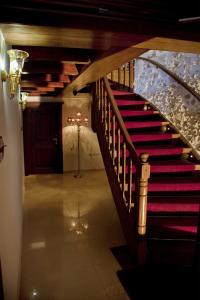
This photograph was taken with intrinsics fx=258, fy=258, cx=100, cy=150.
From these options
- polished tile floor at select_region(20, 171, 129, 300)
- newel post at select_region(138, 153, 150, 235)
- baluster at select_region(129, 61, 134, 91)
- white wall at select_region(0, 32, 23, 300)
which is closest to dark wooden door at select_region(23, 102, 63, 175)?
polished tile floor at select_region(20, 171, 129, 300)

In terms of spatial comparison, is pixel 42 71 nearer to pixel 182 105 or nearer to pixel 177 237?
pixel 182 105

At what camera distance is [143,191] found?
2.63 meters

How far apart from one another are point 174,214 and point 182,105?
1783 millimetres

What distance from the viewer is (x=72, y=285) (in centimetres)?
A: 243

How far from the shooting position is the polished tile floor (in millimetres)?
2374

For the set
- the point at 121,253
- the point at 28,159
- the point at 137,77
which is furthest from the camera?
the point at 28,159

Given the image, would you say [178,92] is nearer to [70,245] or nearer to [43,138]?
[70,245]

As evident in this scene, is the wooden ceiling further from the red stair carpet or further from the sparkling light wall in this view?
the sparkling light wall

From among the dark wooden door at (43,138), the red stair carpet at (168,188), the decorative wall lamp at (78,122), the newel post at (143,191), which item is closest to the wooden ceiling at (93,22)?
the newel post at (143,191)

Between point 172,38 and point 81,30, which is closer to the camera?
point 81,30

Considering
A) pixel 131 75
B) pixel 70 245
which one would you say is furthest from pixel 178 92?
pixel 70 245

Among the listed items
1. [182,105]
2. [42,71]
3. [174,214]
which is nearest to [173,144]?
[182,105]

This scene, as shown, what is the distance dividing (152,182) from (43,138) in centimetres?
440

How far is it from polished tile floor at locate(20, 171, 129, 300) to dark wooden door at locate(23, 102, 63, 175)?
5.12ft
